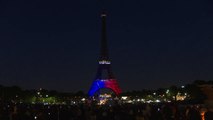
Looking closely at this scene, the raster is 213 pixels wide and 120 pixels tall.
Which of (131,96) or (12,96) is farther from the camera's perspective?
(131,96)

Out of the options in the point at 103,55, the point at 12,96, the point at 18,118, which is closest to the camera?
the point at 18,118

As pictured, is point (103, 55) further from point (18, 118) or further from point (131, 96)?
point (18, 118)

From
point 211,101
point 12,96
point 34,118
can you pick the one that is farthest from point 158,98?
point 211,101

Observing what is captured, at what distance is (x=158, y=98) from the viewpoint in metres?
156

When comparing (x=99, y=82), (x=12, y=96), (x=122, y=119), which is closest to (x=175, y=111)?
(x=122, y=119)

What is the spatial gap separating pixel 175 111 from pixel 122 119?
3.01m

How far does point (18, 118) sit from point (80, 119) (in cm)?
255

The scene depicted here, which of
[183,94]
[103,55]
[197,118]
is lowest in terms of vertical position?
[197,118]

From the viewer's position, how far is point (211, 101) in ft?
35.3

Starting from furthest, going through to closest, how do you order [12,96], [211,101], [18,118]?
[12,96], [18,118], [211,101]

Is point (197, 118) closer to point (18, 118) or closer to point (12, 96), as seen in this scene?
point (18, 118)

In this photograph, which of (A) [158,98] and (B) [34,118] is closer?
(B) [34,118]

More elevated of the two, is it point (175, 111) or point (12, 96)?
point (12, 96)

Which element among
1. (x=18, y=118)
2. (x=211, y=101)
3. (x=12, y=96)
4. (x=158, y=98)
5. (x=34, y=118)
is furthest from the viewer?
(x=158, y=98)
